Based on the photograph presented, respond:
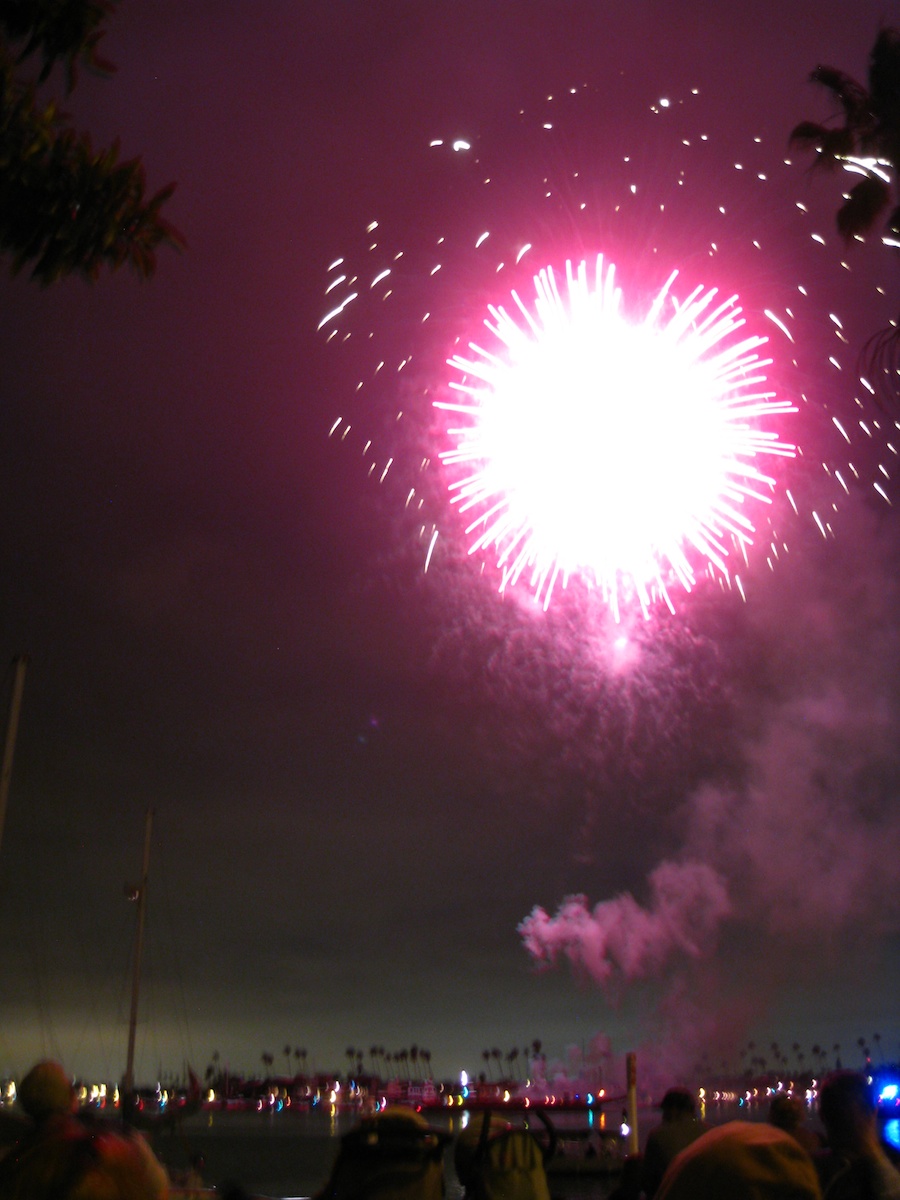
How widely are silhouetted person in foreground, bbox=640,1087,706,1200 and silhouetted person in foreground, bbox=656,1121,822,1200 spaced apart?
4.11 meters

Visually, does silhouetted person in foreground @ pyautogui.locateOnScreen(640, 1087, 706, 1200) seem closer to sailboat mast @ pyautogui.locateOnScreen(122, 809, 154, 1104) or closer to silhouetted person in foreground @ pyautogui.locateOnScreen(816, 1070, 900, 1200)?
silhouetted person in foreground @ pyautogui.locateOnScreen(816, 1070, 900, 1200)

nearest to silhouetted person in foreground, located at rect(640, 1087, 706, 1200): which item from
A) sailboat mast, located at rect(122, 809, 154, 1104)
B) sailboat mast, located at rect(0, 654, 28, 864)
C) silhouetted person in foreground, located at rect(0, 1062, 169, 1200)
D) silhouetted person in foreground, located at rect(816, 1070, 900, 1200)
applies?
silhouetted person in foreground, located at rect(816, 1070, 900, 1200)

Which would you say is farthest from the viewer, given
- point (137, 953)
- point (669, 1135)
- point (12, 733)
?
point (137, 953)

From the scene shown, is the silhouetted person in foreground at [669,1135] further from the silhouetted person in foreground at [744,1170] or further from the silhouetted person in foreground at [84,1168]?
the silhouetted person in foreground at [84,1168]

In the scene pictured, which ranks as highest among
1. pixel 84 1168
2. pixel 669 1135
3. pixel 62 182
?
pixel 62 182

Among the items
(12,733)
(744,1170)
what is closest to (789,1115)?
(744,1170)

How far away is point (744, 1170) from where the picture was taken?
2.21 meters

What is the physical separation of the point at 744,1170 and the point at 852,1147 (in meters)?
2.53

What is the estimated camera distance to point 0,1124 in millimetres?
15930

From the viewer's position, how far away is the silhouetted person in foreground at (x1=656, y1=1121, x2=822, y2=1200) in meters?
2.20

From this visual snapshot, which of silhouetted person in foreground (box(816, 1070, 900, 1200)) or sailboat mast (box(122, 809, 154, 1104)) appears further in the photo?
sailboat mast (box(122, 809, 154, 1104))

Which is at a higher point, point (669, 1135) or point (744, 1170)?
point (744, 1170)

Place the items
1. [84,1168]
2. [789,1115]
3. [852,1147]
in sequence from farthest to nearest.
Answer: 1. [789,1115]
2. [852,1147]
3. [84,1168]

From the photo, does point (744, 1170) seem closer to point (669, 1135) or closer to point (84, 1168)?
point (84, 1168)
